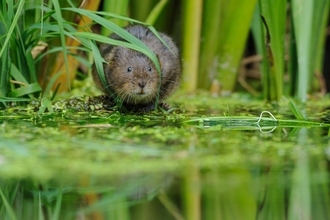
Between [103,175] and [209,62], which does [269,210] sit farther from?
[209,62]

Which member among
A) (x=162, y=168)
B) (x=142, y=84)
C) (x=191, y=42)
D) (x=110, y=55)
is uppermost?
(x=191, y=42)

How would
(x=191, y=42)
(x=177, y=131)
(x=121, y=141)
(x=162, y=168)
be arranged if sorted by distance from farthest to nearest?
(x=191, y=42) → (x=177, y=131) → (x=121, y=141) → (x=162, y=168)

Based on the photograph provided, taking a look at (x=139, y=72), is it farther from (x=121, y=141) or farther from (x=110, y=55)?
(x=121, y=141)

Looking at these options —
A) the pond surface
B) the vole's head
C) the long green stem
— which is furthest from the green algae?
the long green stem

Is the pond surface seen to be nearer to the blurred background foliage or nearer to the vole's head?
the vole's head

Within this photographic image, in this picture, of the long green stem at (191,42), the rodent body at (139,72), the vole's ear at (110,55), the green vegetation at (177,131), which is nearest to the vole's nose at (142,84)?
the rodent body at (139,72)

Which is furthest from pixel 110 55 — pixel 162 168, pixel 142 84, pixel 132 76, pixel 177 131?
pixel 162 168

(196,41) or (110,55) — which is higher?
(196,41)
